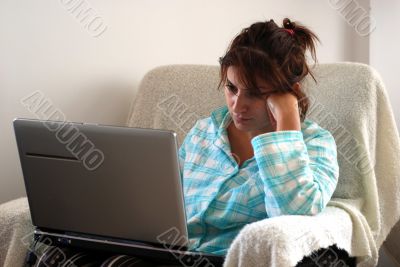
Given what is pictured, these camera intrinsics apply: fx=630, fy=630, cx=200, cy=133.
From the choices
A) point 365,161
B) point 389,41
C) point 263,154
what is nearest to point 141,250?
point 263,154

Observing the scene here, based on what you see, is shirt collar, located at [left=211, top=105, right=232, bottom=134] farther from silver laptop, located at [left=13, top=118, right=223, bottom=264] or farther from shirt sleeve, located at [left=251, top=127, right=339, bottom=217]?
silver laptop, located at [left=13, top=118, right=223, bottom=264]

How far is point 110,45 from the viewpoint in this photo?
5.99 ft

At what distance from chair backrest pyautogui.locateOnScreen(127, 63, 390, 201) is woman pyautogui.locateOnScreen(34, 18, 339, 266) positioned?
125 millimetres

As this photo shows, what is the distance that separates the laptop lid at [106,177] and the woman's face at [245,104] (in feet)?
0.96

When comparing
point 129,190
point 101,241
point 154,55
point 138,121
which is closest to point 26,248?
point 101,241

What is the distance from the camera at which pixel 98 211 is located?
1194mm

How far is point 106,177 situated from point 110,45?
0.76 metres

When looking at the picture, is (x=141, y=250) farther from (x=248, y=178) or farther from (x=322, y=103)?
(x=322, y=103)

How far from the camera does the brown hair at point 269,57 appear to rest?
133 cm

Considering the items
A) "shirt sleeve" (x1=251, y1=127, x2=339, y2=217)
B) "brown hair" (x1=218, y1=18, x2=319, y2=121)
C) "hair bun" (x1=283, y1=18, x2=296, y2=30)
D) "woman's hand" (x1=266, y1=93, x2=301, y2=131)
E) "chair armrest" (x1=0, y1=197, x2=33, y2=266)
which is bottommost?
"chair armrest" (x1=0, y1=197, x2=33, y2=266)

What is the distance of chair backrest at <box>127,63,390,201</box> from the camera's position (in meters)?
1.51

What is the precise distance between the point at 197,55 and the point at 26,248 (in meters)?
0.88

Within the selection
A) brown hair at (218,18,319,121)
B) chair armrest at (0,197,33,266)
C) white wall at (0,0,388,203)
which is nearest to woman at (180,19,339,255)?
brown hair at (218,18,319,121)

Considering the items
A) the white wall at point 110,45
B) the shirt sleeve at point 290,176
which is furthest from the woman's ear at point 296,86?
the white wall at point 110,45
